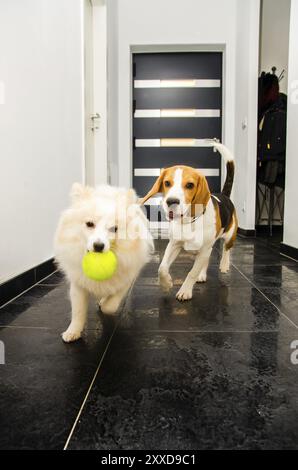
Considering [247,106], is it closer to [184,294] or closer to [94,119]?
[94,119]

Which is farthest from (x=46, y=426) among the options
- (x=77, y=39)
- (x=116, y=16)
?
(x=116, y=16)

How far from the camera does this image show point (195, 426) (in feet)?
2.90

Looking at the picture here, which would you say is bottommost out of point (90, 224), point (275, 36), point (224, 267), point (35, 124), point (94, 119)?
point (224, 267)

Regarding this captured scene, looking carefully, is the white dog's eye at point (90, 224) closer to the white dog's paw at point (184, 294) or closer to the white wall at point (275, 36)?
the white dog's paw at point (184, 294)

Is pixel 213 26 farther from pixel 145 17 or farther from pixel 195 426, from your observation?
pixel 195 426

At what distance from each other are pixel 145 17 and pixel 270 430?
250 inches

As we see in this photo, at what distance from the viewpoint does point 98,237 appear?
4.15 ft

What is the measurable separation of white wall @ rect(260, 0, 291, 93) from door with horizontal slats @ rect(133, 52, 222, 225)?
801mm

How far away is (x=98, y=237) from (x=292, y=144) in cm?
273

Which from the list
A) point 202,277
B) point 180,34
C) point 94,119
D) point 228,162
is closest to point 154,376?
point 202,277

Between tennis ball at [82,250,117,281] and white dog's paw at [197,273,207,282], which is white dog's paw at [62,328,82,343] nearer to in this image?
tennis ball at [82,250,117,281]

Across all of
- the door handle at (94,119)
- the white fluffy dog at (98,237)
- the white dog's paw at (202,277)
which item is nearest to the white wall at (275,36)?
the door handle at (94,119)

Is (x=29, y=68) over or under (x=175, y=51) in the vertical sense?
under

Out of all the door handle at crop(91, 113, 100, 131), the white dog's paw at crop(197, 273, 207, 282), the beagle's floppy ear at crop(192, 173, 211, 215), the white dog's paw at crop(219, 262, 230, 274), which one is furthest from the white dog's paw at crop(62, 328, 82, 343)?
the door handle at crop(91, 113, 100, 131)
